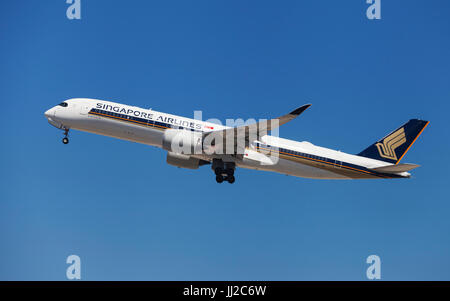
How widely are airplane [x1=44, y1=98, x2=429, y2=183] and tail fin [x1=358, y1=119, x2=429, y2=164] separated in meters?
0.70

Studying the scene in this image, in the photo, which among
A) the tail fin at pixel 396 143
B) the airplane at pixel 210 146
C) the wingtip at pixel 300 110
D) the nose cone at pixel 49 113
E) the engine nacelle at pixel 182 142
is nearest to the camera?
the wingtip at pixel 300 110

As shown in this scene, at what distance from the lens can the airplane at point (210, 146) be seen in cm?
3462

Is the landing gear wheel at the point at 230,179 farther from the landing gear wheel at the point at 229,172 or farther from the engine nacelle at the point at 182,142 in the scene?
the engine nacelle at the point at 182,142

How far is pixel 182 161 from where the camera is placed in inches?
1464

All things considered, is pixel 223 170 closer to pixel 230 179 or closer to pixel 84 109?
pixel 230 179

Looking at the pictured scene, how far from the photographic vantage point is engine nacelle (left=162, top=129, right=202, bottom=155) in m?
34.0

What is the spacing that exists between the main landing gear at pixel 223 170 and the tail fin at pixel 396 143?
10.4 m

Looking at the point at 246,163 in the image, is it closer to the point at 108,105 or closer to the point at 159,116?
the point at 159,116

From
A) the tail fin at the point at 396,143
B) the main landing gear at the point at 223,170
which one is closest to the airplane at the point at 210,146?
the main landing gear at the point at 223,170

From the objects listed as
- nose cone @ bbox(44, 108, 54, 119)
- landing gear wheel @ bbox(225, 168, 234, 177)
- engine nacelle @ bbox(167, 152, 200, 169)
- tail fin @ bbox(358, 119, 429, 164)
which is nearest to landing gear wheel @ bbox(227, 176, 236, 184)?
landing gear wheel @ bbox(225, 168, 234, 177)

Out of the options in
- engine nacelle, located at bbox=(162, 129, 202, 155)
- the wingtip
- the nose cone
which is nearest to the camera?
the wingtip

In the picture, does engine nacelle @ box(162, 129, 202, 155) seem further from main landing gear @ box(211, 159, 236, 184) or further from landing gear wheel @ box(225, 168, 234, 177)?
landing gear wheel @ box(225, 168, 234, 177)

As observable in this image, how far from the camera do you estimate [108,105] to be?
3666 cm
